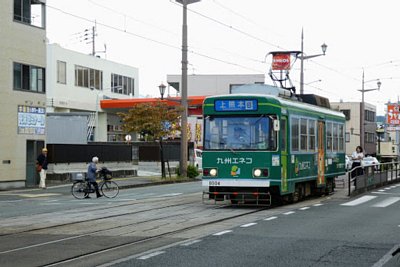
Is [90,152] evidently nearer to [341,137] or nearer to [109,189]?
[109,189]

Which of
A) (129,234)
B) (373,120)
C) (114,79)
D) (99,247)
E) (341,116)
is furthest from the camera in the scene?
(373,120)

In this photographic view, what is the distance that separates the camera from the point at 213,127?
1769 centimetres

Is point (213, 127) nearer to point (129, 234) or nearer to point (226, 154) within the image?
point (226, 154)

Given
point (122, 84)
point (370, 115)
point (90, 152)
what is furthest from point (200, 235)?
point (370, 115)

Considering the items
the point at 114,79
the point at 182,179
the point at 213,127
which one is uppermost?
the point at 114,79

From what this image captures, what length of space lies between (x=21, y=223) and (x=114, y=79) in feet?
169

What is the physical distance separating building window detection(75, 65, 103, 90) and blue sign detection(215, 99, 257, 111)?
141ft

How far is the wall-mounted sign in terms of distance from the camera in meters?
29.2

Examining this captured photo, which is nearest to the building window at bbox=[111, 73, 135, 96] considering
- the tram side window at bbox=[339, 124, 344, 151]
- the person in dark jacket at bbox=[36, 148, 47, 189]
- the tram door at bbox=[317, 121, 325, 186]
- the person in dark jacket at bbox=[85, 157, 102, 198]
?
the person in dark jacket at bbox=[36, 148, 47, 189]

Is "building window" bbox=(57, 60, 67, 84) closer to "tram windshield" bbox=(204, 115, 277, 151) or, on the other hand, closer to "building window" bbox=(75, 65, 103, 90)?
"building window" bbox=(75, 65, 103, 90)

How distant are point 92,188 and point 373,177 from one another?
11.5m

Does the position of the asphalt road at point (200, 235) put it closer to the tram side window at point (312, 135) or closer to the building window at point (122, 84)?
the tram side window at point (312, 135)

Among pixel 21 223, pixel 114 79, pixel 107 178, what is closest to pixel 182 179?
pixel 107 178

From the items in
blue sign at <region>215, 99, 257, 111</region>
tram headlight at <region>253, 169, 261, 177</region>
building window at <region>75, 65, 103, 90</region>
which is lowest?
tram headlight at <region>253, 169, 261, 177</region>
